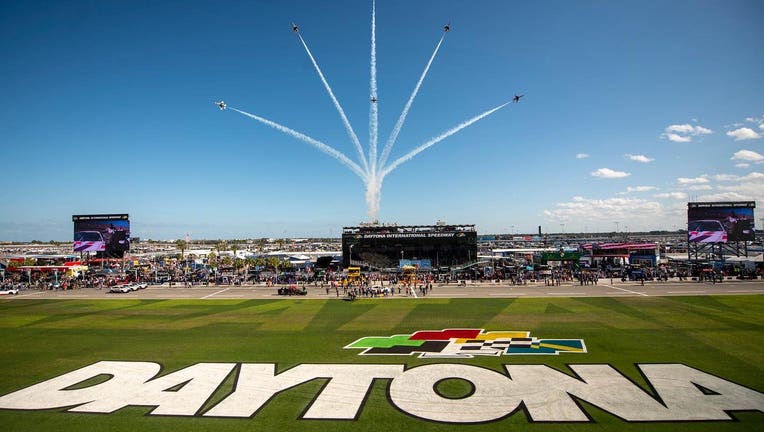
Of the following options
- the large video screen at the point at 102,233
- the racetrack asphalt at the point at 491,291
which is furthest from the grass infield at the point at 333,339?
the large video screen at the point at 102,233

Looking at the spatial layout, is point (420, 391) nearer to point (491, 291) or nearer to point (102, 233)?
point (491, 291)

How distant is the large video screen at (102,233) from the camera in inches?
3236

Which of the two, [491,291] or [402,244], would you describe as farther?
[402,244]

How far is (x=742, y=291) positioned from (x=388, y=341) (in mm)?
46129

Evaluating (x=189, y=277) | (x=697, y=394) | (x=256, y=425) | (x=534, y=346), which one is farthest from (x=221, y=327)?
(x=189, y=277)

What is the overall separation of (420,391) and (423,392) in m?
0.18

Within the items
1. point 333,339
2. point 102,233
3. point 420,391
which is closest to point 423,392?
point 420,391

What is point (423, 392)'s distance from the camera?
18594mm

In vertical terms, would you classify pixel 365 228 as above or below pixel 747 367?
above

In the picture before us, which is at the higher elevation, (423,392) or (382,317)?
(423,392)

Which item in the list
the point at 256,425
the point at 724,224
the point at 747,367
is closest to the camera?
the point at 256,425

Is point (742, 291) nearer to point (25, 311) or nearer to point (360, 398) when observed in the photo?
point (360, 398)

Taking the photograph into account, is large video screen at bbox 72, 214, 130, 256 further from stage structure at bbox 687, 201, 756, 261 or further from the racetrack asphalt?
stage structure at bbox 687, 201, 756, 261

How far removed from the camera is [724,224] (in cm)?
6994
